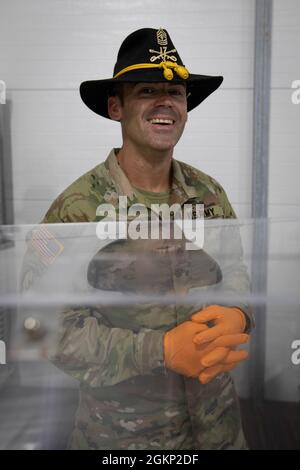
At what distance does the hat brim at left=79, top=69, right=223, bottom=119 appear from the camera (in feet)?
1.98

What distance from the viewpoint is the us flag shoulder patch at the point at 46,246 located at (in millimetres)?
673

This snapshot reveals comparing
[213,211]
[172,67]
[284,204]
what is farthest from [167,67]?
[284,204]

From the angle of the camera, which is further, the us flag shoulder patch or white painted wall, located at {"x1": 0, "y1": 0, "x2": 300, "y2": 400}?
white painted wall, located at {"x1": 0, "y1": 0, "x2": 300, "y2": 400}

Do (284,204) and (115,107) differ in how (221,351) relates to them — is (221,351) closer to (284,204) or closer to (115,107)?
(115,107)

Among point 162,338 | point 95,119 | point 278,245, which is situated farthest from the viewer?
point 278,245

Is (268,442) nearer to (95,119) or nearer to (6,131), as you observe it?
(95,119)

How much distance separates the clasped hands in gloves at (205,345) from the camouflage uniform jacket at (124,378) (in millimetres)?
24

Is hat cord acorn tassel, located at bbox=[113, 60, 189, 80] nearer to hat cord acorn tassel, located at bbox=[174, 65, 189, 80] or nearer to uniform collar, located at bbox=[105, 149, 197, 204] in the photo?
hat cord acorn tassel, located at bbox=[174, 65, 189, 80]

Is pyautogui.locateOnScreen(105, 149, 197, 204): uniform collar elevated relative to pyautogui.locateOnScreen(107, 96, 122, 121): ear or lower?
lower

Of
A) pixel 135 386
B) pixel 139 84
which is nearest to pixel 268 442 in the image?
pixel 135 386

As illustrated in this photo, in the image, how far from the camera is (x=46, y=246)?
26.8 inches

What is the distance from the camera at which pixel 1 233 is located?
3.17 feet

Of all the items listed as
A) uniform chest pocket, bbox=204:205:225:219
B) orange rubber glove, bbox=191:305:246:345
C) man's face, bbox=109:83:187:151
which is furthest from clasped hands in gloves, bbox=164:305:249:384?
man's face, bbox=109:83:187:151

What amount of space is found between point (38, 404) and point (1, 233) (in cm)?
43
